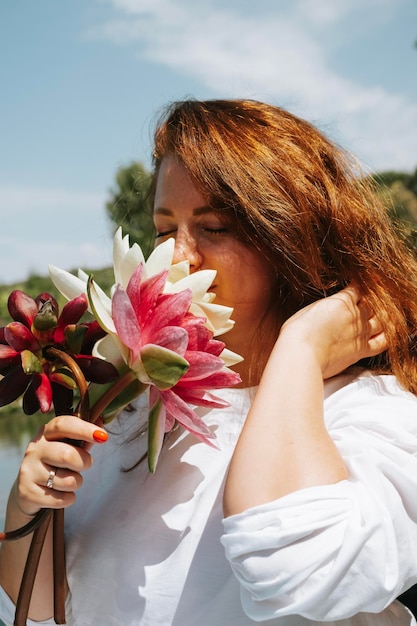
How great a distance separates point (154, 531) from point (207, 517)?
0.09 meters

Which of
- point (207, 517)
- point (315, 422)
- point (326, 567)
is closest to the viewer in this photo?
point (326, 567)

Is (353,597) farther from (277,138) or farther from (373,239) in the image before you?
(277,138)

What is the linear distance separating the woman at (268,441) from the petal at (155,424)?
7 centimetres

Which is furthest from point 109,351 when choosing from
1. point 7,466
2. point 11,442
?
point 11,442

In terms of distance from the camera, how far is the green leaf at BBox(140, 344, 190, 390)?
0.85m

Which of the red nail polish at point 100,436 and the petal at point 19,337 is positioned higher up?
the petal at point 19,337

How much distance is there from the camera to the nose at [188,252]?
3.96 ft

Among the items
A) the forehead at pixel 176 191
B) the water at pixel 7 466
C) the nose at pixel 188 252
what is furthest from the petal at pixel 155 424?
the water at pixel 7 466

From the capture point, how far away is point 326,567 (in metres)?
0.89

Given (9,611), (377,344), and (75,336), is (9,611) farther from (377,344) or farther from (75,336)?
(377,344)

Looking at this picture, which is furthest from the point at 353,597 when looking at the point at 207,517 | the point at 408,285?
the point at 408,285

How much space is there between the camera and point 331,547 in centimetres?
89

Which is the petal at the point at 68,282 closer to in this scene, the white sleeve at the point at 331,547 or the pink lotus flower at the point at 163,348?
the pink lotus flower at the point at 163,348

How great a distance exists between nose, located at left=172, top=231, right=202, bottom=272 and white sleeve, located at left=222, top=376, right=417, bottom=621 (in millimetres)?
442
